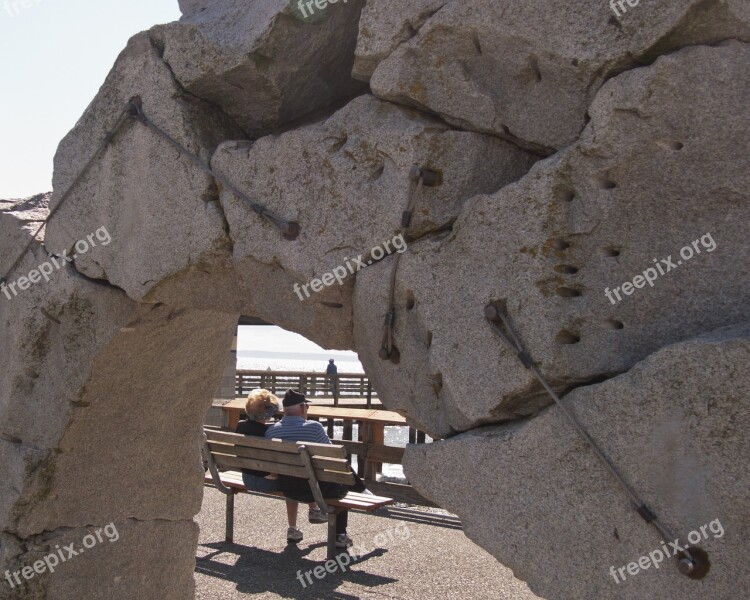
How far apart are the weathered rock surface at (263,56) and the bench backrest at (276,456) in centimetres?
238

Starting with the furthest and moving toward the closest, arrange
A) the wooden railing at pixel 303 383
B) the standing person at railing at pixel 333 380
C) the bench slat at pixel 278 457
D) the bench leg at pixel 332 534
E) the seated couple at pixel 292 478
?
1. the wooden railing at pixel 303 383
2. the standing person at railing at pixel 333 380
3. the seated couple at pixel 292 478
4. the bench leg at pixel 332 534
5. the bench slat at pixel 278 457

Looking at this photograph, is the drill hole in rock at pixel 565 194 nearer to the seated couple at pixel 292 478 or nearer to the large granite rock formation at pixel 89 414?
the large granite rock formation at pixel 89 414

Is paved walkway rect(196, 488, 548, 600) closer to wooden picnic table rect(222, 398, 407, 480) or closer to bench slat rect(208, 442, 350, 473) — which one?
wooden picnic table rect(222, 398, 407, 480)

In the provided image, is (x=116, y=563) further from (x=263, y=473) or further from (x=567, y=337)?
(x=567, y=337)

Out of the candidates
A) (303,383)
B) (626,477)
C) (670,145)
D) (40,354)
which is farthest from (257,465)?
(303,383)

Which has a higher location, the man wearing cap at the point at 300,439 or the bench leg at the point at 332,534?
the man wearing cap at the point at 300,439

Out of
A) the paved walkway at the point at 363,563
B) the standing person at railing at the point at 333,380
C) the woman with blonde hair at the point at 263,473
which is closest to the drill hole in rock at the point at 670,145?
the paved walkway at the point at 363,563

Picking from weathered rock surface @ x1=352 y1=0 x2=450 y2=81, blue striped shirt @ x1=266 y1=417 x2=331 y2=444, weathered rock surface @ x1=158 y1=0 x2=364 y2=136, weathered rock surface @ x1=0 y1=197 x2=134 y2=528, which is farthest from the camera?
blue striped shirt @ x1=266 y1=417 x2=331 y2=444

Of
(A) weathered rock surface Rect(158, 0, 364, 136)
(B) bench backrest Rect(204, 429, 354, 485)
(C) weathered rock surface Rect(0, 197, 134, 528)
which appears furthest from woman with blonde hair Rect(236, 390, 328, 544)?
(A) weathered rock surface Rect(158, 0, 364, 136)

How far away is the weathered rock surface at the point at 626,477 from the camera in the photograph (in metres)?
1.97

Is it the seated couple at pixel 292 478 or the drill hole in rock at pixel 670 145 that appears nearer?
the drill hole in rock at pixel 670 145

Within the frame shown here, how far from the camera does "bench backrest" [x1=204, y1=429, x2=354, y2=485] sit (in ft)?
16.8

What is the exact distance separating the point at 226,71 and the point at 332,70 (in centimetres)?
39

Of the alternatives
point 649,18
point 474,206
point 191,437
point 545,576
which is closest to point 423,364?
point 474,206
